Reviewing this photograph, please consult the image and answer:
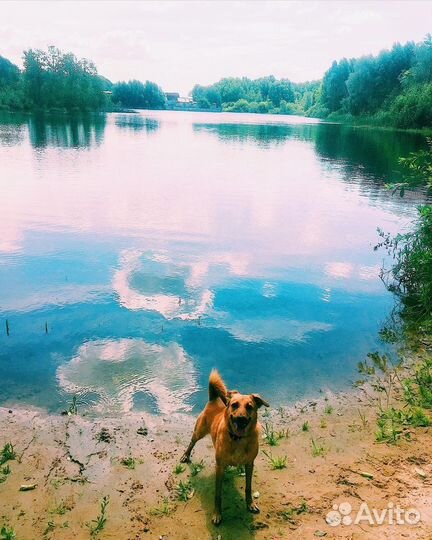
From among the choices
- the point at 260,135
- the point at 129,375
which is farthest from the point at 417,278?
the point at 260,135

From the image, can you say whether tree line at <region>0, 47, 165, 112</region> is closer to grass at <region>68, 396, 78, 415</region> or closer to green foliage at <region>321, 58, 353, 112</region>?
green foliage at <region>321, 58, 353, 112</region>

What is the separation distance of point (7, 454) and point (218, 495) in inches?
153

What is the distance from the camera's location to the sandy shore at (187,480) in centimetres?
598

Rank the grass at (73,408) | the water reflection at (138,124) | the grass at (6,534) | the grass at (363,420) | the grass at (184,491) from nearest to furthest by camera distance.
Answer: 1. the grass at (6,534)
2. the grass at (184,491)
3. the grass at (363,420)
4. the grass at (73,408)
5. the water reflection at (138,124)

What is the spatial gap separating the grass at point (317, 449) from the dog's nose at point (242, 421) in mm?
2676

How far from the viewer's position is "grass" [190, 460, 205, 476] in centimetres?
723

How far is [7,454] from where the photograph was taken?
24.5ft

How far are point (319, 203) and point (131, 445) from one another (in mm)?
25808

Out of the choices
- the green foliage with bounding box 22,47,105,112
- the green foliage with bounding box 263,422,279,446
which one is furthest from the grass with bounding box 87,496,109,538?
the green foliage with bounding box 22,47,105,112

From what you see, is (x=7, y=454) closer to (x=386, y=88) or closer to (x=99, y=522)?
(x=99, y=522)

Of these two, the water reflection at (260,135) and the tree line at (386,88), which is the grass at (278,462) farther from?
the tree line at (386,88)

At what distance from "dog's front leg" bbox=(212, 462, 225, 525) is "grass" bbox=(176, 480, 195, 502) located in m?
0.60

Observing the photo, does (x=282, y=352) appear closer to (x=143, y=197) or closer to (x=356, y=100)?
(x=143, y=197)

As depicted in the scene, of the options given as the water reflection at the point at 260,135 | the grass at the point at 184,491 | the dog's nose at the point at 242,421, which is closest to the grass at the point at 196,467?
the grass at the point at 184,491
